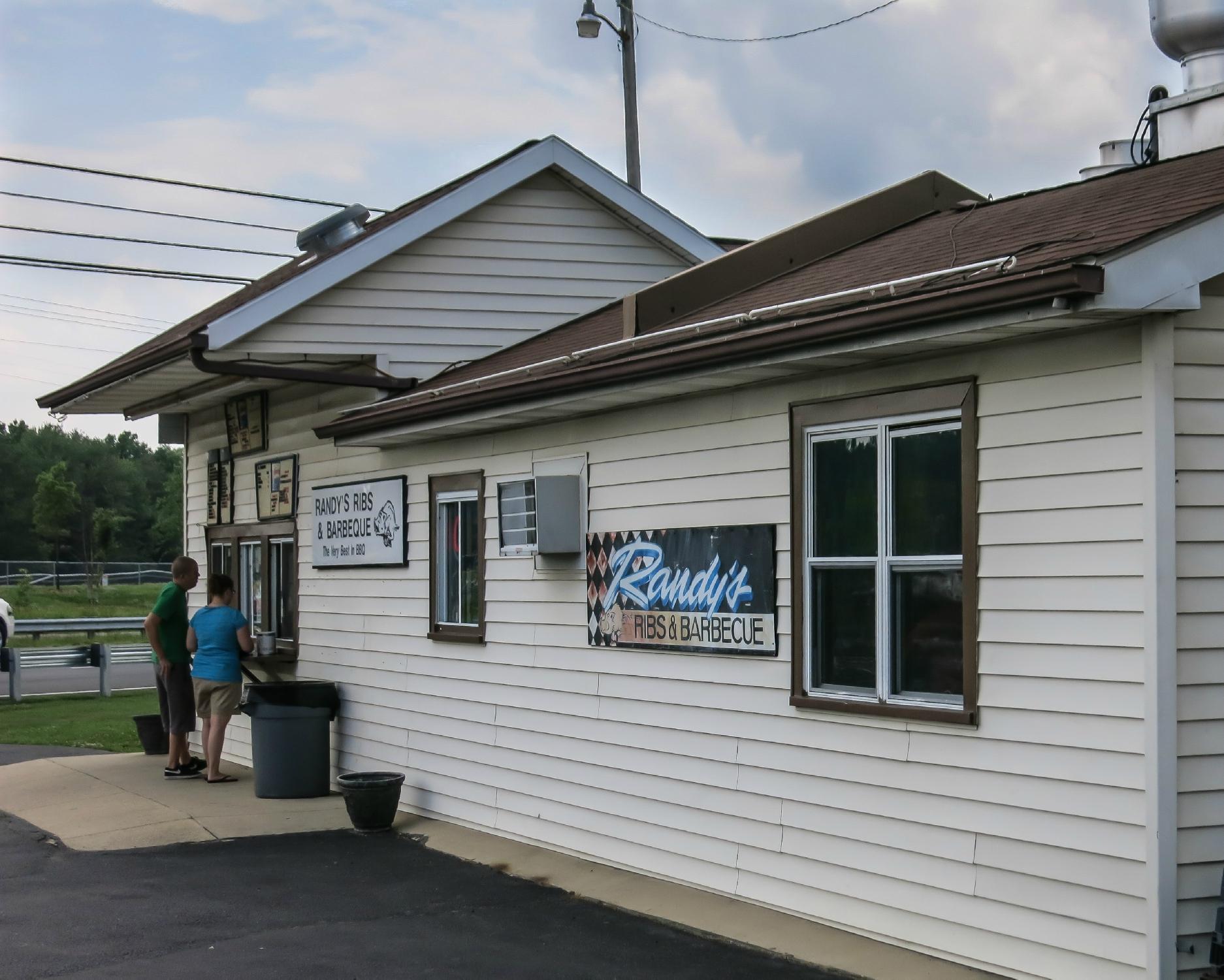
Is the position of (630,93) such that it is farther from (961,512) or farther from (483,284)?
(961,512)

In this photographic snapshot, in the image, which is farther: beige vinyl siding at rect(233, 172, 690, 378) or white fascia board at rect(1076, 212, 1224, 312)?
beige vinyl siding at rect(233, 172, 690, 378)

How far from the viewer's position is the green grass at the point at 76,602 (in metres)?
44.1

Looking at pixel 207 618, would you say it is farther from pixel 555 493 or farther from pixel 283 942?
pixel 283 942

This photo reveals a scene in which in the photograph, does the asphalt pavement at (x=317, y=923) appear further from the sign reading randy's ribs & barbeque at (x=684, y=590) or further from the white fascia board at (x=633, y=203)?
the white fascia board at (x=633, y=203)

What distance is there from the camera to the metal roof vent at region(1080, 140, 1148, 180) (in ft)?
29.7

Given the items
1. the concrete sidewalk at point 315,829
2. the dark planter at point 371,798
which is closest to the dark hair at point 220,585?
the concrete sidewalk at point 315,829

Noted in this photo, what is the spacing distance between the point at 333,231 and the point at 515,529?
221 inches

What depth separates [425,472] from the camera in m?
11.3

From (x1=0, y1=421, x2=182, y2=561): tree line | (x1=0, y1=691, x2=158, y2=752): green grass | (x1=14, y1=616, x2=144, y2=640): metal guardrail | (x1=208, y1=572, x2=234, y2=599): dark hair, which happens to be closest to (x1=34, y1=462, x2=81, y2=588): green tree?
(x1=0, y1=421, x2=182, y2=561): tree line

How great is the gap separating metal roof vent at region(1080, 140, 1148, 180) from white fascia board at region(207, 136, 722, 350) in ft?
16.0

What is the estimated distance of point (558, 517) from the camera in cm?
917

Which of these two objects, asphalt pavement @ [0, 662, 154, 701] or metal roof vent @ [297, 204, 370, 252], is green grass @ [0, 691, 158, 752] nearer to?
asphalt pavement @ [0, 662, 154, 701]

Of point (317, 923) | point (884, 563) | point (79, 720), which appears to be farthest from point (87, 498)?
point (884, 563)

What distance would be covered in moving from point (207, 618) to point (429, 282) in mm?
3614
